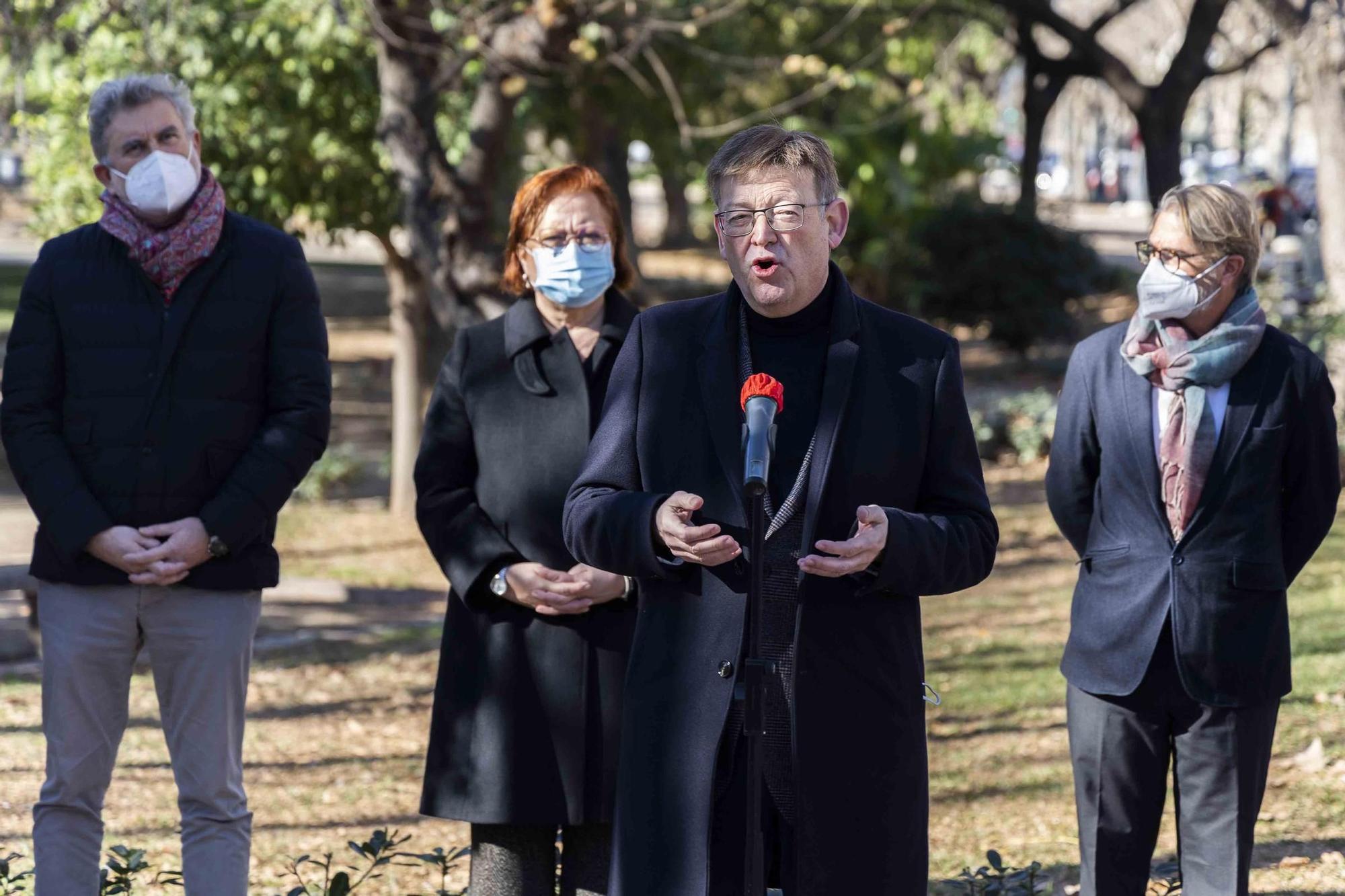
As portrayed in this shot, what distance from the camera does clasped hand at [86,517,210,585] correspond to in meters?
4.12

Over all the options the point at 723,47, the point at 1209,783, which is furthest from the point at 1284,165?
the point at 1209,783

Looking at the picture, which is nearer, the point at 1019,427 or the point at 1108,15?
the point at 1019,427

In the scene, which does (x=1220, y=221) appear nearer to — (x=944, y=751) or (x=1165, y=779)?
(x=1165, y=779)

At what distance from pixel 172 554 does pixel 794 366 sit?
1741 mm

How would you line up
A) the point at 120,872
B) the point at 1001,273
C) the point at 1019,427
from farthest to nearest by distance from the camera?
the point at 1001,273 → the point at 1019,427 → the point at 120,872

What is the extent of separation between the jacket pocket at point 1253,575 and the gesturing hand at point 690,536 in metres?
1.78

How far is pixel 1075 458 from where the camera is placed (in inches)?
177

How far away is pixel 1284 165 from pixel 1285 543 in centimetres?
4504

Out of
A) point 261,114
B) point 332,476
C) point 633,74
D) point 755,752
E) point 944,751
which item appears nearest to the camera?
point 755,752

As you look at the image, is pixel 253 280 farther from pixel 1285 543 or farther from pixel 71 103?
pixel 71 103

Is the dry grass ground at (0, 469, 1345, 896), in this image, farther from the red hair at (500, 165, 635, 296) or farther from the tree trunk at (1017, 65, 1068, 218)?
the tree trunk at (1017, 65, 1068, 218)

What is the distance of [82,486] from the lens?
4164 millimetres

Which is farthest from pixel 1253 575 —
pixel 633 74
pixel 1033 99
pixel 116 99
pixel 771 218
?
pixel 1033 99

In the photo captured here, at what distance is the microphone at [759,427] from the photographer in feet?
8.66
